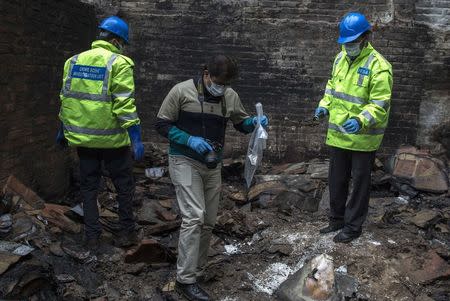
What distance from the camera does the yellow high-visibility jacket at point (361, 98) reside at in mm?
3938

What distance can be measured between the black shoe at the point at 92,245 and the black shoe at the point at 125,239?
206mm

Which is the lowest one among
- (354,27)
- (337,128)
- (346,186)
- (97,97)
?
(346,186)

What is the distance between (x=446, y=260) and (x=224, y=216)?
2.28 meters

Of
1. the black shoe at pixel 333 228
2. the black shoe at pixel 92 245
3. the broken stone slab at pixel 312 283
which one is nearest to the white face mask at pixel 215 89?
the broken stone slab at pixel 312 283

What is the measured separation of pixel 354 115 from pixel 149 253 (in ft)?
7.48

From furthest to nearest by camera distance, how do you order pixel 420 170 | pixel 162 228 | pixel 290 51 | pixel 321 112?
pixel 290 51 → pixel 420 170 → pixel 162 228 → pixel 321 112

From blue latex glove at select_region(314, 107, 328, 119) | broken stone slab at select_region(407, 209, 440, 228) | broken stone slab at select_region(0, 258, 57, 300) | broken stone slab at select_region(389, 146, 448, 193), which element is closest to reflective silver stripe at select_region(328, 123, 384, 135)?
blue latex glove at select_region(314, 107, 328, 119)

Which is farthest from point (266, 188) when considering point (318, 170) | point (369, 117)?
point (369, 117)

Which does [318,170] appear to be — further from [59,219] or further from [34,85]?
[34,85]

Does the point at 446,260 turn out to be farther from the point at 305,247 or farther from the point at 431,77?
the point at 431,77

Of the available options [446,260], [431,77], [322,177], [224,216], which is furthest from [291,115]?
[446,260]

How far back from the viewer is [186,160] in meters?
3.38

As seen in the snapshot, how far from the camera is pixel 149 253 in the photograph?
13.2 feet

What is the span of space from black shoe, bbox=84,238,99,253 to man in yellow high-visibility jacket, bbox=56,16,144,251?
0.31 meters
